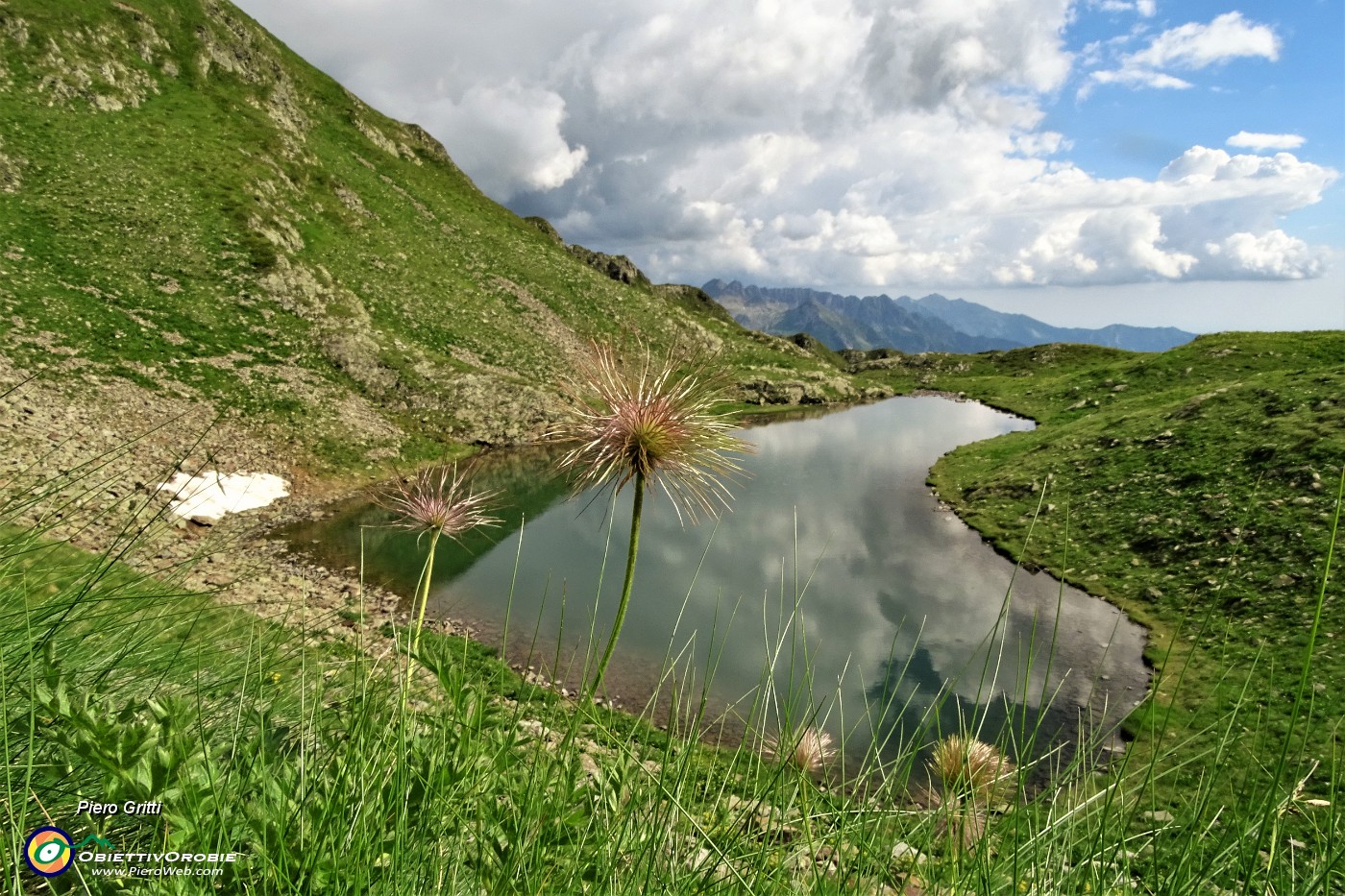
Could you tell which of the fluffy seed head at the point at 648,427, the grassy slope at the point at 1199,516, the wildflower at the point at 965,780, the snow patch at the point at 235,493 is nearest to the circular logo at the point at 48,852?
the fluffy seed head at the point at 648,427

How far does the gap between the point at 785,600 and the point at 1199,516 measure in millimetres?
17841

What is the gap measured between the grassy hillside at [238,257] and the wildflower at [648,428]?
15308mm

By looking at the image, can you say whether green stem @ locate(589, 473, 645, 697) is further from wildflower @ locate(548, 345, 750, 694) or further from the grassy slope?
the grassy slope

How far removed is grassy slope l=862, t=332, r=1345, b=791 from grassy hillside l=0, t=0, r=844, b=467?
18.6 meters

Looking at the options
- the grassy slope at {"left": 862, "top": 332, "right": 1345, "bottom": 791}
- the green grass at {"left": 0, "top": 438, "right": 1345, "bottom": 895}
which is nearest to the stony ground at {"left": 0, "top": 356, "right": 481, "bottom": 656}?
the green grass at {"left": 0, "top": 438, "right": 1345, "bottom": 895}

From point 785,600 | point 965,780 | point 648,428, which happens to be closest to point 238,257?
point 785,600

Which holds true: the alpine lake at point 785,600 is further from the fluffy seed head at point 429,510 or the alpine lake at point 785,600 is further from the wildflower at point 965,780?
the wildflower at point 965,780

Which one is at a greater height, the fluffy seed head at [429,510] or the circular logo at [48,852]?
the fluffy seed head at [429,510]

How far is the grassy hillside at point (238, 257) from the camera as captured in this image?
3198 cm

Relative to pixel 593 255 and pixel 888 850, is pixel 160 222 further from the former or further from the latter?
pixel 593 255

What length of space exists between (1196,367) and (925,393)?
170 feet

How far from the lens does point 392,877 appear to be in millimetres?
2061

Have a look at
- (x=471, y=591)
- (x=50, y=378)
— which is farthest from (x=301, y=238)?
(x=471, y=591)

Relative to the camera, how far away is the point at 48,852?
2.09 m
